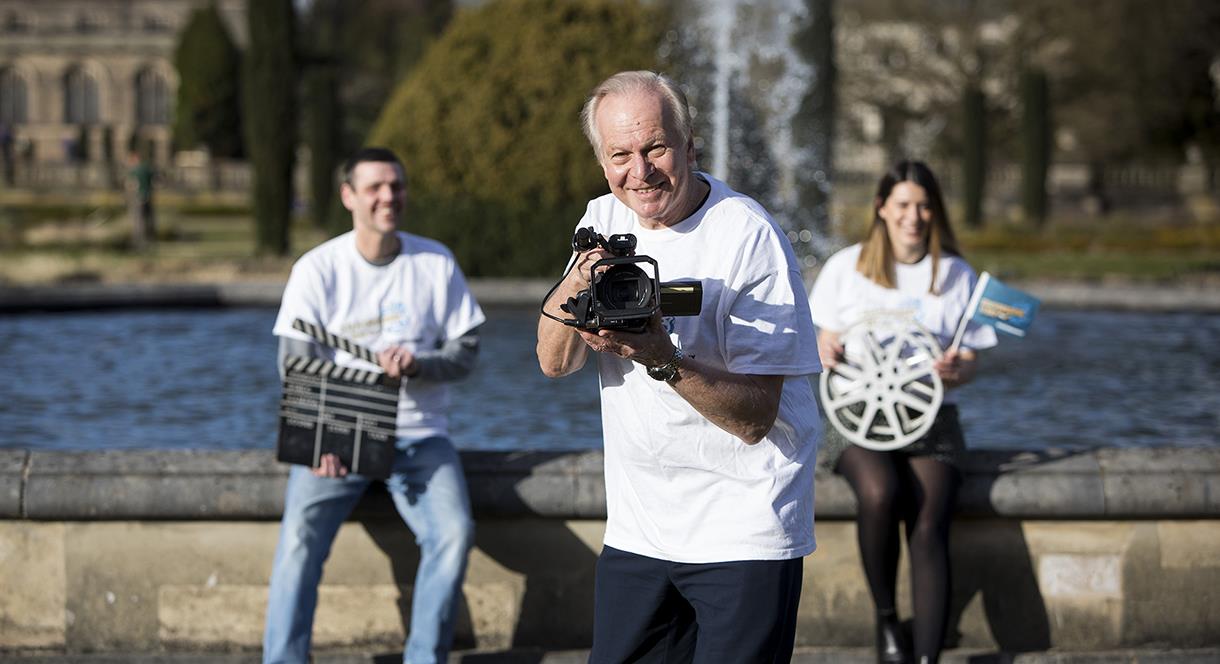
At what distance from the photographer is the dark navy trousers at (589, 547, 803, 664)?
306 cm

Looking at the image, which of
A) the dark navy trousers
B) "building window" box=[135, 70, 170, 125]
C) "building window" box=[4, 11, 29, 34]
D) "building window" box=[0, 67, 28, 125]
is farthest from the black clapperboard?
"building window" box=[4, 11, 29, 34]

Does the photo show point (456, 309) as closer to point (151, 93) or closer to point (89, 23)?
point (151, 93)

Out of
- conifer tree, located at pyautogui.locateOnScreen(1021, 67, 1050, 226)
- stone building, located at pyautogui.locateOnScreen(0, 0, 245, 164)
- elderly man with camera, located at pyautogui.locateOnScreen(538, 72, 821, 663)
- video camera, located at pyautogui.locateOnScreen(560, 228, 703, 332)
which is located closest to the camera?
video camera, located at pyautogui.locateOnScreen(560, 228, 703, 332)

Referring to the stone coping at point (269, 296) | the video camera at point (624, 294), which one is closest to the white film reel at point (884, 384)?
the video camera at point (624, 294)

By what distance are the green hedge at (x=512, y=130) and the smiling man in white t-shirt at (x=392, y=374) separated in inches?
492

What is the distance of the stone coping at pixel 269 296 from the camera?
46.1 feet

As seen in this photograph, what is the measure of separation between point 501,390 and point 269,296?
6.23m

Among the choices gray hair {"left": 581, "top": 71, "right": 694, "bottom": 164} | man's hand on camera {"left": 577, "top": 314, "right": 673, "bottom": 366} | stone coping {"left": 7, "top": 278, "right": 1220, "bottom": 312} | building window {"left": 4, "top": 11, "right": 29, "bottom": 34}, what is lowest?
stone coping {"left": 7, "top": 278, "right": 1220, "bottom": 312}

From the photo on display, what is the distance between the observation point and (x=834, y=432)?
5367 mm

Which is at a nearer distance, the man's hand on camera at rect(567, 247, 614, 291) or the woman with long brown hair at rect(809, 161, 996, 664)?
the man's hand on camera at rect(567, 247, 614, 291)

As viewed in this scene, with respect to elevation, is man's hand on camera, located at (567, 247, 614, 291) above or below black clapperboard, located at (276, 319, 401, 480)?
above

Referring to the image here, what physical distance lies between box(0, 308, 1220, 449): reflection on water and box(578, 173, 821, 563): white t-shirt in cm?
452

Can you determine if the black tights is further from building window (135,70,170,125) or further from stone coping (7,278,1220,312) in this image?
building window (135,70,170,125)

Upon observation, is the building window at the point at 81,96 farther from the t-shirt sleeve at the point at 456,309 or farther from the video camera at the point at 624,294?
the video camera at the point at 624,294
